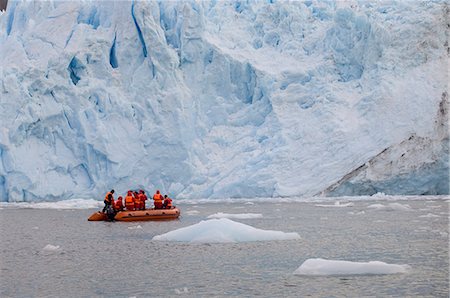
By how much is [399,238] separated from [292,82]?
64.8ft

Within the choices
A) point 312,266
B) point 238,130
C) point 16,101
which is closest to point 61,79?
point 16,101

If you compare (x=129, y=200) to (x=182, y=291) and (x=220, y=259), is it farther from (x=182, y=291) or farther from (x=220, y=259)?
(x=182, y=291)

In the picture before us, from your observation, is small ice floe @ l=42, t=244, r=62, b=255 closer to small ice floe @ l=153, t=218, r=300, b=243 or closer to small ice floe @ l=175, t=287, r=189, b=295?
small ice floe @ l=153, t=218, r=300, b=243

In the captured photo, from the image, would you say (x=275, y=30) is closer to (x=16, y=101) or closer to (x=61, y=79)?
(x=61, y=79)

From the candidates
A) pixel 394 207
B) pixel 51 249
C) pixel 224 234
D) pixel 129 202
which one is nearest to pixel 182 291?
pixel 51 249

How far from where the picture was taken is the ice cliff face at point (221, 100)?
97.3 feet

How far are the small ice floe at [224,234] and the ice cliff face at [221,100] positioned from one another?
49.2 ft

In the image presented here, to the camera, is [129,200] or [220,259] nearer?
[220,259]

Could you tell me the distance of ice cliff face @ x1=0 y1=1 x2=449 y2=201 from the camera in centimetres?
2967

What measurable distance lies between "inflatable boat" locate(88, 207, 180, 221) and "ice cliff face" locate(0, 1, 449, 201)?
9564mm

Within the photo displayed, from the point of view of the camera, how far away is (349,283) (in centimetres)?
907

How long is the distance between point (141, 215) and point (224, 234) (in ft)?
23.7

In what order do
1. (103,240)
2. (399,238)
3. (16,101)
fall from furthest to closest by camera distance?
(16,101), (103,240), (399,238)

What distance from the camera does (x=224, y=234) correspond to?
46.9 ft
